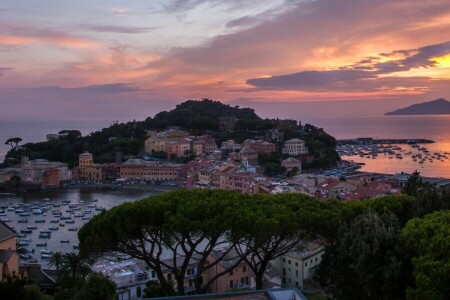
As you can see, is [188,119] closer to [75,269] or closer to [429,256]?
[75,269]

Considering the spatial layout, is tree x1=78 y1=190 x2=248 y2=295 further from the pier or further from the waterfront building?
the pier

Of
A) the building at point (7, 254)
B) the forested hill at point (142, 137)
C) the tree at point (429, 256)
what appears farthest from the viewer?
the forested hill at point (142, 137)

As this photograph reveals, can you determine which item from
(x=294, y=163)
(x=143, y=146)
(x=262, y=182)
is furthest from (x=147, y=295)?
(x=143, y=146)

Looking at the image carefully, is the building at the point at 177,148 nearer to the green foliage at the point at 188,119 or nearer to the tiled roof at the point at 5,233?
the green foliage at the point at 188,119

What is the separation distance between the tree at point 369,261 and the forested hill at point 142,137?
30.2m

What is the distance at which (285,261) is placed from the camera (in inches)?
409

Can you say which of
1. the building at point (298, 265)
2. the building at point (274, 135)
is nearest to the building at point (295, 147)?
the building at point (274, 135)

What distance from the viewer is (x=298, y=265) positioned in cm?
1008

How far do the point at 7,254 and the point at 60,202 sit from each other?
1807 cm

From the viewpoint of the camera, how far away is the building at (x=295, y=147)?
3600 cm

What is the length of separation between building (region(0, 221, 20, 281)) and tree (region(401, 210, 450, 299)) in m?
4.47

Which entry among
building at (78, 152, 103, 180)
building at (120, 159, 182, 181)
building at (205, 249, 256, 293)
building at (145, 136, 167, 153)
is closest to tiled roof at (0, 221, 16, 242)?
building at (205, 249, 256, 293)

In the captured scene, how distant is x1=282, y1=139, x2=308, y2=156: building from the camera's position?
36.0 m

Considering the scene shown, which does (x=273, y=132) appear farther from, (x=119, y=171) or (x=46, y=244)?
(x=46, y=244)
